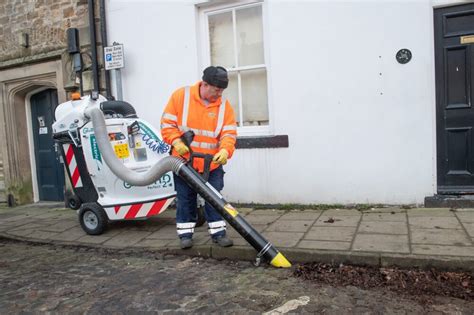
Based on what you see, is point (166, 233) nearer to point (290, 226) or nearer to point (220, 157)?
point (290, 226)

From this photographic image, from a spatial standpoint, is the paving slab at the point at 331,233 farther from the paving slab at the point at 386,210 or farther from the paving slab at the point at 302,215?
the paving slab at the point at 386,210

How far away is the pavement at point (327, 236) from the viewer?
3.61 metres

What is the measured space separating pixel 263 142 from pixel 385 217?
1947 millimetres

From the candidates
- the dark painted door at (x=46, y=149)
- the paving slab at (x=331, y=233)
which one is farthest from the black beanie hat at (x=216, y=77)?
the dark painted door at (x=46, y=149)

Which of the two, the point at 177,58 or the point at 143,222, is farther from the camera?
the point at 177,58

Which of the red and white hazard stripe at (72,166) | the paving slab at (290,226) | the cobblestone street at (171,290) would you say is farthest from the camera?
the red and white hazard stripe at (72,166)

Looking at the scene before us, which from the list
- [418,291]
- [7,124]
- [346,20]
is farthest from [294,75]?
[7,124]

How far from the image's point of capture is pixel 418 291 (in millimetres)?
3133

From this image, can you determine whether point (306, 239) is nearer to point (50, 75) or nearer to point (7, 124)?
point (50, 75)

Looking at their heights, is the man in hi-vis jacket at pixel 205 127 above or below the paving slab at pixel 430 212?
above

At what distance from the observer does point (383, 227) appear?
4.46 metres

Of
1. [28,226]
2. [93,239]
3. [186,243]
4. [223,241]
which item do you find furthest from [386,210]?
[28,226]

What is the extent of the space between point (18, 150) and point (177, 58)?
423 centimetres

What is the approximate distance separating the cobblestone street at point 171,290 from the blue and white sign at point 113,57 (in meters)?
3.21
